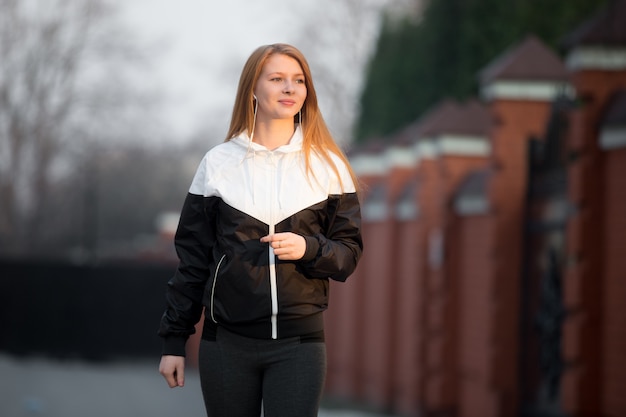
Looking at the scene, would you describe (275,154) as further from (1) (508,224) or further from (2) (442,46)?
(2) (442,46)

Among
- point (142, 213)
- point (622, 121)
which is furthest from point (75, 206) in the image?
point (622, 121)

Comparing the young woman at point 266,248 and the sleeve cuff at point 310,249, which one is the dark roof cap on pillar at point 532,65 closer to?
the young woman at point 266,248

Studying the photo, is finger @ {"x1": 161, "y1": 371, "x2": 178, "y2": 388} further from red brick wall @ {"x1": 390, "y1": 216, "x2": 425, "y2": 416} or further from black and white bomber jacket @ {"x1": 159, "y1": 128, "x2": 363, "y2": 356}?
red brick wall @ {"x1": 390, "y1": 216, "x2": 425, "y2": 416}

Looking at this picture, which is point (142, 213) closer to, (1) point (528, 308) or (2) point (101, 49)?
(2) point (101, 49)

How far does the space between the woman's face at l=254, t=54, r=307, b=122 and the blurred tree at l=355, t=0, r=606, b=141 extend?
8.79 m

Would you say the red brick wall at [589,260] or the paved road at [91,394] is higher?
the red brick wall at [589,260]

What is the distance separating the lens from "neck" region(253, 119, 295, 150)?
4.30 metres

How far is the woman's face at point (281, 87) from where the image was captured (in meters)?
4.23

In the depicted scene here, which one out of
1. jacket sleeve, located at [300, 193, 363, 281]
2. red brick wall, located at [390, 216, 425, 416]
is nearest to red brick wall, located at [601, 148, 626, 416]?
jacket sleeve, located at [300, 193, 363, 281]

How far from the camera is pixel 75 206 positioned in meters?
50.4

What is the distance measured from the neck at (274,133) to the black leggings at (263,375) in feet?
2.08

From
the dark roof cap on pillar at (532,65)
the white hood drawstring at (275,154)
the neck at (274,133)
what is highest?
the dark roof cap on pillar at (532,65)

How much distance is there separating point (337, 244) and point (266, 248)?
22 centimetres

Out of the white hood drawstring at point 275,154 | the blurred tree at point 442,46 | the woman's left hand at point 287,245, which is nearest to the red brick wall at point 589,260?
the white hood drawstring at point 275,154
